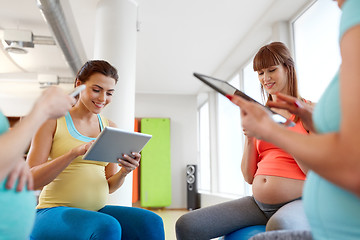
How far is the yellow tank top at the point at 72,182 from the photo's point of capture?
1672 mm

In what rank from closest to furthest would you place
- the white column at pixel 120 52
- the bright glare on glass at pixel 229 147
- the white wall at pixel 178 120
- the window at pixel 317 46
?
the window at pixel 317 46 < the white column at pixel 120 52 < the bright glare on glass at pixel 229 147 < the white wall at pixel 178 120

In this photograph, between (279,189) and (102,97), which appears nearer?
(279,189)

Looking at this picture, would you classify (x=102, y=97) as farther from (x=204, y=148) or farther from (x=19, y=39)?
(x=204, y=148)

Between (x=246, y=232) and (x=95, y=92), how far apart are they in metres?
1.20

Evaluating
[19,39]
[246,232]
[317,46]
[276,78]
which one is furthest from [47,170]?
[19,39]

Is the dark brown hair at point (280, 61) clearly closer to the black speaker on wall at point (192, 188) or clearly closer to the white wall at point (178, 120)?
the black speaker on wall at point (192, 188)

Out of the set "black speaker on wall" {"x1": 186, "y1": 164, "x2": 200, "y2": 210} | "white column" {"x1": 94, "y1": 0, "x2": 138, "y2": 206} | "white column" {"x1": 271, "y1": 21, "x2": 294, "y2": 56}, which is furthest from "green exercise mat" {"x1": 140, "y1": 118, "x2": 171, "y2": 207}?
Result: "white column" {"x1": 271, "y1": 21, "x2": 294, "y2": 56}

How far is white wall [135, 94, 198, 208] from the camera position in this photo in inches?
306

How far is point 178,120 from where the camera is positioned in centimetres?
802

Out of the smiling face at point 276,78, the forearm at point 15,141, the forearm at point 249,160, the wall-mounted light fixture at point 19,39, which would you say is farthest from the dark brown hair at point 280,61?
the wall-mounted light fixture at point 19,39

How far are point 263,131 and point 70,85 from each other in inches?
280

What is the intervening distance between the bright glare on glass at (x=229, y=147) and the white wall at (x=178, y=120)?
2.88 feet

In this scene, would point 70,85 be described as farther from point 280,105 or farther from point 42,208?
point 280,105

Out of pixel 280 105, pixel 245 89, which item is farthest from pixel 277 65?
pixel 245 89
